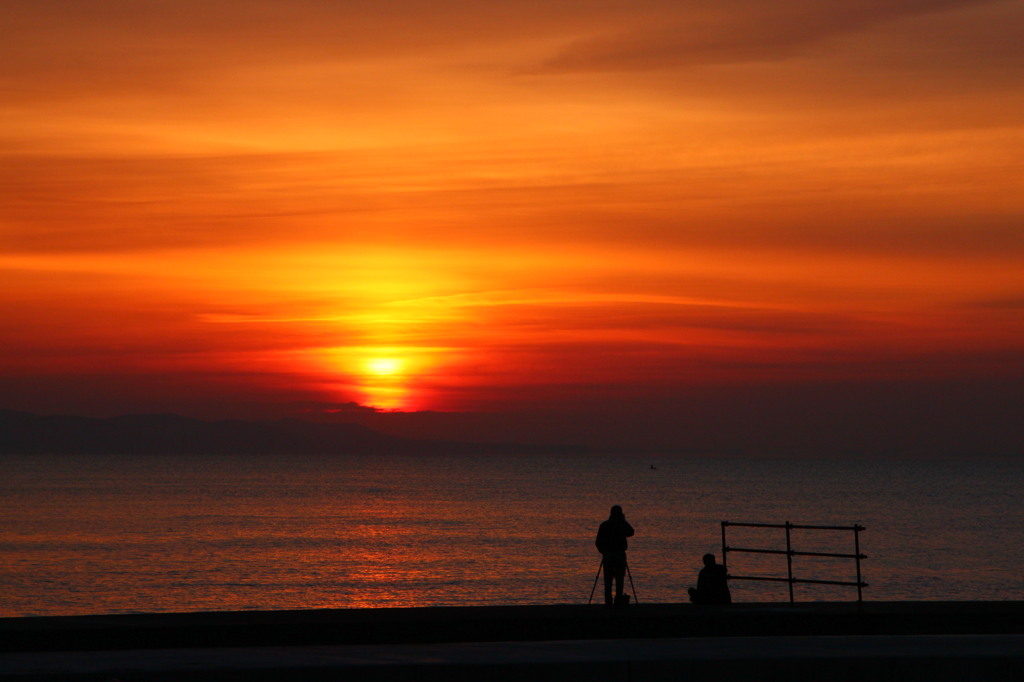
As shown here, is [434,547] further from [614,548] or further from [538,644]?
[538,644]

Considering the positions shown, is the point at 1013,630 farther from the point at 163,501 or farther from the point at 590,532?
the point at 163,501

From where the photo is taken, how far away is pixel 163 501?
13475cm

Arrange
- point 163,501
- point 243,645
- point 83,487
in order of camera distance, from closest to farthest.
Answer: point 243,645 → point 163,501 → point 83,487

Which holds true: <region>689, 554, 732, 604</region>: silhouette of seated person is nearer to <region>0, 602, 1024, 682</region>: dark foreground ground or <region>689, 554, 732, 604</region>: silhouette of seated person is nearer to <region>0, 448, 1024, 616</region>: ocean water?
<region>0, 602, 1024, 682</region>: dark foreground ground

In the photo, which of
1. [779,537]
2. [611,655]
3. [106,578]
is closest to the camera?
[611,655]

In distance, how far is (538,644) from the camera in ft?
45.7

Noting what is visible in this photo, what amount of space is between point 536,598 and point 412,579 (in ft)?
34.5

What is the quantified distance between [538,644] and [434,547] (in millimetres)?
67402

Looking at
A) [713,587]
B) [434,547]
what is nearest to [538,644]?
[713,587]

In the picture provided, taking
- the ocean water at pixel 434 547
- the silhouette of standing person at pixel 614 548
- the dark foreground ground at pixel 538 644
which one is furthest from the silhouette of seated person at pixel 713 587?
the ocean water at pixel 434 547

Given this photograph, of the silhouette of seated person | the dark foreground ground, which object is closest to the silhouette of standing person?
the silhouette of seated person

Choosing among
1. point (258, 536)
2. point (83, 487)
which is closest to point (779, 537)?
point (258, 536)

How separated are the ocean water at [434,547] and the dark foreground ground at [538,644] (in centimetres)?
3387

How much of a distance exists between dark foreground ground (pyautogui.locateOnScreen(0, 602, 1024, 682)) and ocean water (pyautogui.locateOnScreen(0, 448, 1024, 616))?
111ft
